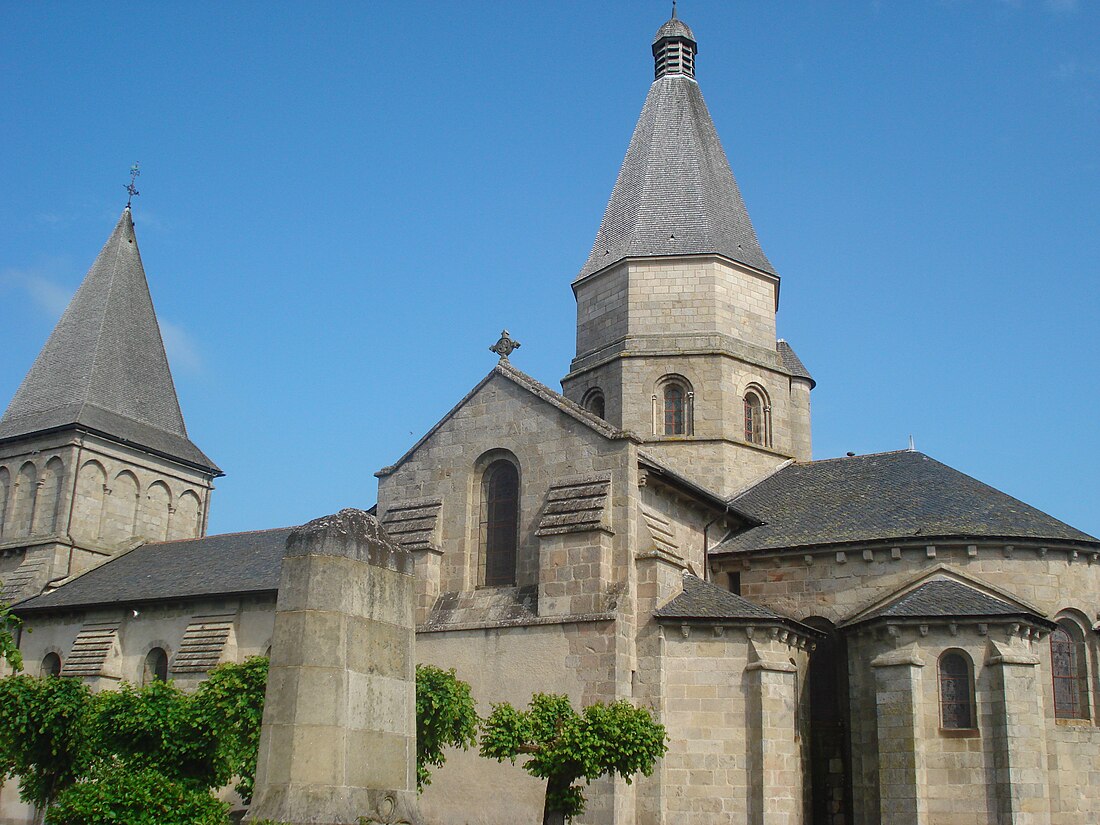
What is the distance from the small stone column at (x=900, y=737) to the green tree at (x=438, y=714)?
8890 mm

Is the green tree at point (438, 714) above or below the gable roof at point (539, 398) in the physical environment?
below

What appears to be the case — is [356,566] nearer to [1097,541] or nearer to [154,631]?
[1097,541]

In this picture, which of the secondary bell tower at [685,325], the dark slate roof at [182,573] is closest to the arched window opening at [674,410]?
the secondary bell tower at [685,325]

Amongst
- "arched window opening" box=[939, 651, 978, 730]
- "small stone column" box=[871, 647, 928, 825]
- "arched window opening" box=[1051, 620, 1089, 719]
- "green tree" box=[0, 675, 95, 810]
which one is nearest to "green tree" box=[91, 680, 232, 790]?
"green tree" box=[0, 675, 95, 810]

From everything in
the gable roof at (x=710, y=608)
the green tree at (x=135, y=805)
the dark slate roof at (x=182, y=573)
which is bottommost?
the green tree at (x=135, y=805)

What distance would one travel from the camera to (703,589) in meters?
26.7

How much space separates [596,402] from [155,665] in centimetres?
1509

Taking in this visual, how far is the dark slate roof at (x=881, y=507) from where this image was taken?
28.1m

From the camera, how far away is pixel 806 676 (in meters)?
27.5

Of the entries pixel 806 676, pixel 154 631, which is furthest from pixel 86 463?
pixel 806 676

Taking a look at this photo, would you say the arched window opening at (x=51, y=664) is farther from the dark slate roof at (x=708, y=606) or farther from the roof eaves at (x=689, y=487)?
the dark slate roof at (x=708, y=606)

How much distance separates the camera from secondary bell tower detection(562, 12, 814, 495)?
34531 mm

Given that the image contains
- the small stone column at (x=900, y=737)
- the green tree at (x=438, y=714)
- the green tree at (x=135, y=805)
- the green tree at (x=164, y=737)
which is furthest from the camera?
the small stone column at (x=900, y=737)

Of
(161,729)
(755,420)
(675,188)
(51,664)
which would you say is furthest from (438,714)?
(675,188)
